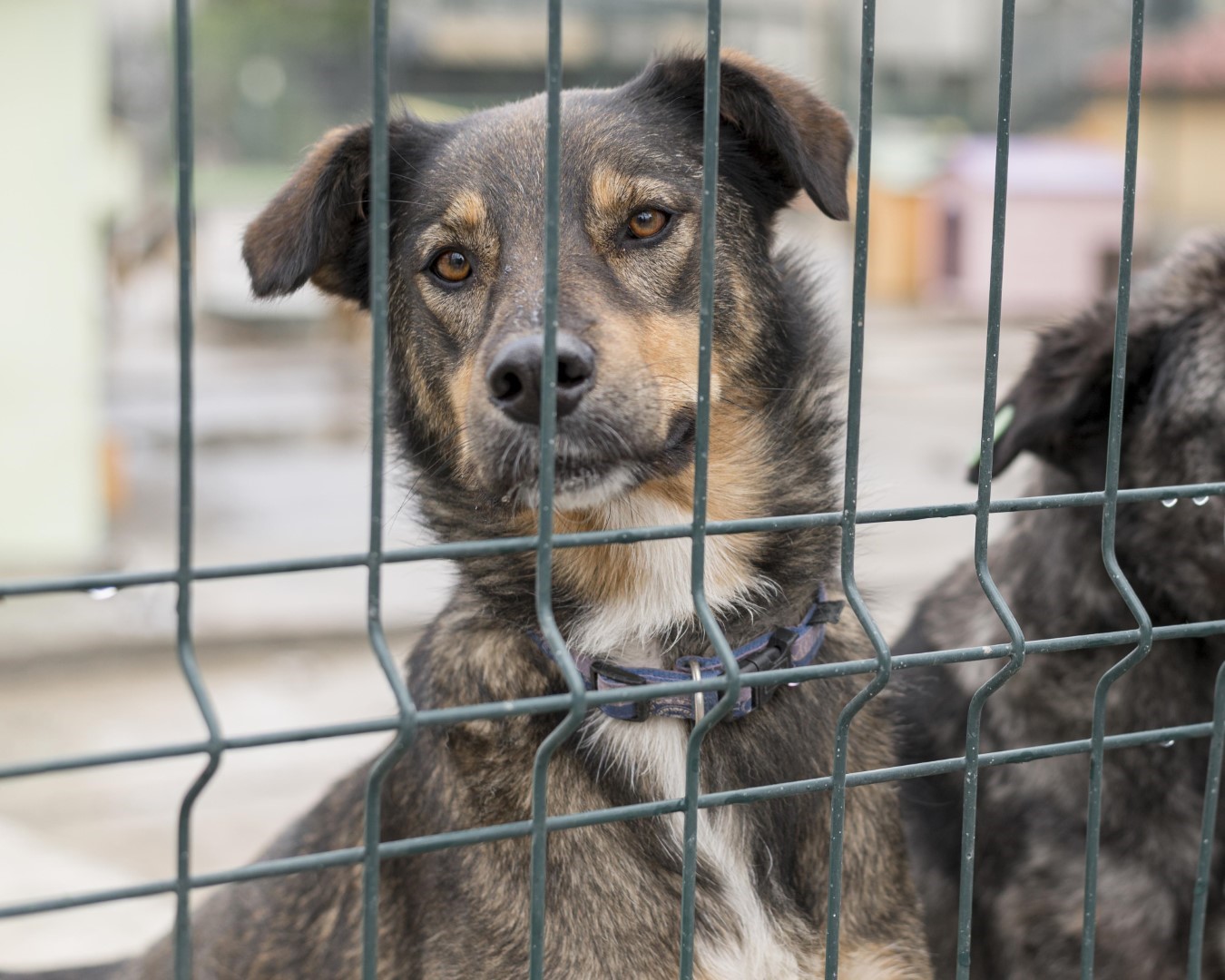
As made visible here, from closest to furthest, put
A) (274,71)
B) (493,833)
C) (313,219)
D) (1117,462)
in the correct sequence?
(493,833)
(1117,462)
(313,219)
(274,71)

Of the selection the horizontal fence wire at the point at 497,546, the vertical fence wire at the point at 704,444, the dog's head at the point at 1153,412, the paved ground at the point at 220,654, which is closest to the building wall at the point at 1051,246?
the paved ground at the point at 220,654

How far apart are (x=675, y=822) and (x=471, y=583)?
530mm

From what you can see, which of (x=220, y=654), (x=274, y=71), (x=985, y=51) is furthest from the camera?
(x=274, y=71)

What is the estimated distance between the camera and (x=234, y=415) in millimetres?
13109

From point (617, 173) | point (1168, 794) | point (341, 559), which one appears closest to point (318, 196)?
point (617, 173)

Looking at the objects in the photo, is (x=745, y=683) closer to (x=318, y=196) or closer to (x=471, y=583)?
(x=471, y=583)

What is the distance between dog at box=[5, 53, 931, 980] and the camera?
2.27 m

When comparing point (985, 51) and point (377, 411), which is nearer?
point (377, 411)

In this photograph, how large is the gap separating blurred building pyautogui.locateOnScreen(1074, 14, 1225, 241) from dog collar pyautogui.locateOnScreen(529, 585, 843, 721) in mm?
24170

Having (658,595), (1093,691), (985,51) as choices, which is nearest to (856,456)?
(658,595)

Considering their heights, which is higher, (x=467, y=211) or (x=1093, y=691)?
(x=467, y=211)

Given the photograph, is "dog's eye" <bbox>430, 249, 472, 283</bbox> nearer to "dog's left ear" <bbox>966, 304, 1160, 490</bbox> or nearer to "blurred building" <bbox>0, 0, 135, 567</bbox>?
"dog's left ear" <bbox>966, 304, 1160, 490</bbox>

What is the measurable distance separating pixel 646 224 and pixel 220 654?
16.0ft

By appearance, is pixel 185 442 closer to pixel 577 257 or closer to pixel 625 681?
pixel 625 681
